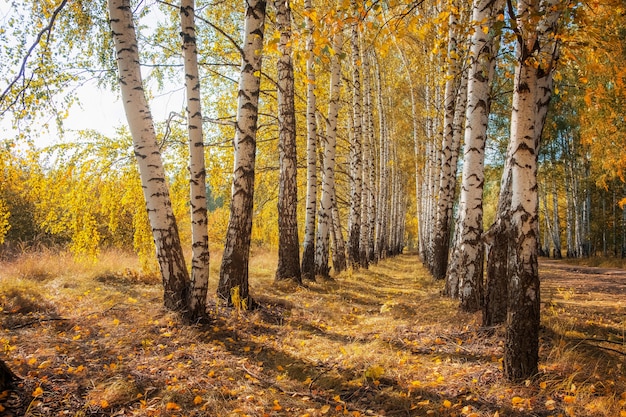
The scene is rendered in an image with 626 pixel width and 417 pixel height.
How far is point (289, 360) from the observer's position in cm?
409

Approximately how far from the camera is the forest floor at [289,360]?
115 inches

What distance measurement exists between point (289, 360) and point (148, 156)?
114 inches

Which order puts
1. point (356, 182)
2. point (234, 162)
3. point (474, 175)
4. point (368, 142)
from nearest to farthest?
point (474, 175) < point (234, 162) < point (356, 182) < point (368, 142)

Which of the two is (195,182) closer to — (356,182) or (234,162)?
(234,162)

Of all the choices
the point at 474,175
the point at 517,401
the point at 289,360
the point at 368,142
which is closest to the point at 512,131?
the point at 517,401

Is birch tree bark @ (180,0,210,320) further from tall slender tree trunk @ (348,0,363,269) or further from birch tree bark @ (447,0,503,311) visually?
tall slender tree trunk @ (348,0,363,269)

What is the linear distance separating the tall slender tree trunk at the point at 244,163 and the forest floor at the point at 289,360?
546 mm

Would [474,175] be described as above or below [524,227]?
above

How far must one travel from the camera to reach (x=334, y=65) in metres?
9.84

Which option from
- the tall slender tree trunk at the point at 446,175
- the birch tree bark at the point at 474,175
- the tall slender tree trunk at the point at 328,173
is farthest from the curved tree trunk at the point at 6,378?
the tall slender tree trunk at the point at 446,175

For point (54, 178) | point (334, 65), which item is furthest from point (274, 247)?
point (54, 178)

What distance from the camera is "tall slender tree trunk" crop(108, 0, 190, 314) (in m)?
4.62

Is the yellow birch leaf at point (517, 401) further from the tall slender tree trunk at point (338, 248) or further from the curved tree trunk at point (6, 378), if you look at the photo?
the tall slender tree trunk at point (338, 248)

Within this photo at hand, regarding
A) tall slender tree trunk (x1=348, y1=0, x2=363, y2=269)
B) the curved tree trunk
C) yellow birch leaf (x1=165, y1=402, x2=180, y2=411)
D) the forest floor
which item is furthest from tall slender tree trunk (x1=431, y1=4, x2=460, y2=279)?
the curved tree trunk
